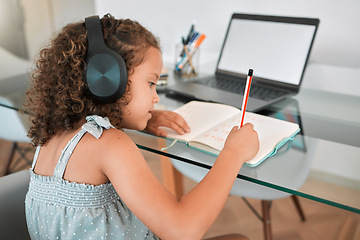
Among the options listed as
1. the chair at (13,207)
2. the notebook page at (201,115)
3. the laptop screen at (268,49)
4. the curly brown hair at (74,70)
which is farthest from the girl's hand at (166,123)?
the laptop screen at (268,49)

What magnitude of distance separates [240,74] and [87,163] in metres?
0.72

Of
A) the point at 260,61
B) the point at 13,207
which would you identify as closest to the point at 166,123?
the point at 13,207

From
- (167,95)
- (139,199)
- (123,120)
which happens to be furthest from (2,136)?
(139,199)

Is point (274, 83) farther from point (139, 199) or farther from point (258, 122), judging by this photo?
point (139, 199)

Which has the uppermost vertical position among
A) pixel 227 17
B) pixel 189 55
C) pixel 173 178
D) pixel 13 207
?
pixel 227 17

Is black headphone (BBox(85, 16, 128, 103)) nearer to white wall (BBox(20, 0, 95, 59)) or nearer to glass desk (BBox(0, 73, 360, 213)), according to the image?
glass desk (BBox(0, 73, 360, 213))

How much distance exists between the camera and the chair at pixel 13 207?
0.73 m

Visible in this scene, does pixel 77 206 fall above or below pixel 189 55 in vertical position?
below

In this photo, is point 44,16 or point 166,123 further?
point 44,16

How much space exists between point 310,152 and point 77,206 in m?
0.50

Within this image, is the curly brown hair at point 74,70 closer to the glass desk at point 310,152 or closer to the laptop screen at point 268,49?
the glass desk at point 310,152

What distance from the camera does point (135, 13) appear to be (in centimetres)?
167

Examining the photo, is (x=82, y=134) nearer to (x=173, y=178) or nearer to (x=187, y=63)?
(x=187, y=63)

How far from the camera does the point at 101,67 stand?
2.08ft
